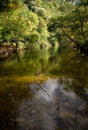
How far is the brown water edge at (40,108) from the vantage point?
8844 mm

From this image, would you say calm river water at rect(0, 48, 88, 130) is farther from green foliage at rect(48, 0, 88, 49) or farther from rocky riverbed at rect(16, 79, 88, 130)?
green foliage at rect(48, 0, 88, 49)

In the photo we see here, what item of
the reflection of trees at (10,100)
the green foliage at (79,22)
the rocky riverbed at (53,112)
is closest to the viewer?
the rocky riverbed at (53,112)

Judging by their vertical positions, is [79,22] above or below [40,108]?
above

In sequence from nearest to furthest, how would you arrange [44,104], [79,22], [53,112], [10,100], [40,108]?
[53,112] < [40,108] < [44,104] < [10,100] < [79,22]

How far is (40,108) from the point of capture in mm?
10773

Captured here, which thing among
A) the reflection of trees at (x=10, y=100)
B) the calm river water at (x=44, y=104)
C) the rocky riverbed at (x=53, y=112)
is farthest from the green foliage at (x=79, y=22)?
the rocky riverbed at (x=53, y=112)

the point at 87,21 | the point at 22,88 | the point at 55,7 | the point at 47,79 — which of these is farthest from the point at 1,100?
the point at 55,7

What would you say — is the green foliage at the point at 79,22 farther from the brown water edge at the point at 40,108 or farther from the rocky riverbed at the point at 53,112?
the rocky riverbed at the point at 53,112

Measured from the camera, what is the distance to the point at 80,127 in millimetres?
8570

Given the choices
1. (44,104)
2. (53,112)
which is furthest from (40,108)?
(53,112)

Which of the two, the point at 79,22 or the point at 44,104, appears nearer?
the point at 44,104

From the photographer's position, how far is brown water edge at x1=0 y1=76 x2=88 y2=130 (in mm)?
8844

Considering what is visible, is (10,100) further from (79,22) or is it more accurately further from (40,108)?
(79,22)

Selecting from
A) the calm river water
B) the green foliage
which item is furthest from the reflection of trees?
the green foliage
